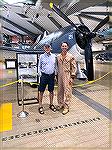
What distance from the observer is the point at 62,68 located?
14.8 ft

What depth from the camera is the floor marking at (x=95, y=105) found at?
449 centimetres

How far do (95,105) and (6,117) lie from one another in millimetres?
2283

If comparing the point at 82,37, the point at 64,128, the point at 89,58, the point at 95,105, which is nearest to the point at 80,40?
the point at 82,37

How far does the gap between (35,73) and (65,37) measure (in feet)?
8.00

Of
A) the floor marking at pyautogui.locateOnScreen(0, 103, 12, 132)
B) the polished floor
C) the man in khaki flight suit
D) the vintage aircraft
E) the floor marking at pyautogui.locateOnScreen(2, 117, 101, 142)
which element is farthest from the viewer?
the vintage aircraft

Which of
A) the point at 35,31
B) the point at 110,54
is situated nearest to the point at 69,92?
the point at 110,54

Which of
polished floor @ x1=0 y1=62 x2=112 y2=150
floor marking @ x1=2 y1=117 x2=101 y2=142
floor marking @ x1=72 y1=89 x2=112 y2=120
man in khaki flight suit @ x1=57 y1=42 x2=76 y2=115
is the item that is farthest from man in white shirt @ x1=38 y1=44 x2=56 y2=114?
floor marking @ x1=72 y1=89 x2=112 y2=120

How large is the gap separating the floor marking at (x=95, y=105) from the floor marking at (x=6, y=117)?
6.72ft

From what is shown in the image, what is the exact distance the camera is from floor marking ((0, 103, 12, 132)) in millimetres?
3757

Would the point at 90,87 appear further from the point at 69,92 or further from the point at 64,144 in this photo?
the point at 64,144

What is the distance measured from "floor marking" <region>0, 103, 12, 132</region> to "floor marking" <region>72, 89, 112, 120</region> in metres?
2.05

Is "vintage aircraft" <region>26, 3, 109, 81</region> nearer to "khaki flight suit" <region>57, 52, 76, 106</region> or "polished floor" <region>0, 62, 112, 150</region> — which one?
"polished floor" <region>0, 62, 112, 150</region>

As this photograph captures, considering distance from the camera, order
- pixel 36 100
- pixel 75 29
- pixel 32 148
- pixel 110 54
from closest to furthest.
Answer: pixel 32 148 < pixel 36 100 < pixel 75 29 < pixel 110 54

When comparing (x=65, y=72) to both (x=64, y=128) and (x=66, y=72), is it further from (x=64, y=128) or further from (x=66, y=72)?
(x=64, y=128)
